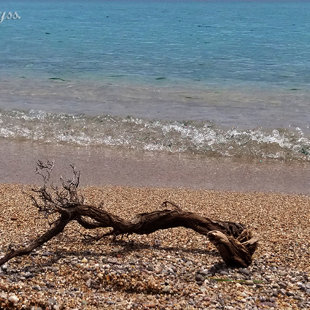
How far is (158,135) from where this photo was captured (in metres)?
11.5

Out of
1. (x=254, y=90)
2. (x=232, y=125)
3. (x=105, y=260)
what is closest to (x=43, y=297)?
(x=105, y=260)

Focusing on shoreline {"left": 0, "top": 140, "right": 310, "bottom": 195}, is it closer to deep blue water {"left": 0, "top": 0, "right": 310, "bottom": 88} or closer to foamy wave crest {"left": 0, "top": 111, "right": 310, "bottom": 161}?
foamy wave crest {"left": 0, "top": 111, "right": 310, "bottom": 161}

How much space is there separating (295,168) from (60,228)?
6135mm

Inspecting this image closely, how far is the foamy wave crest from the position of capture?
1065cm

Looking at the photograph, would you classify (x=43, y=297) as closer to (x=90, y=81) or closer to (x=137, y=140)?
(x=137, y=140)

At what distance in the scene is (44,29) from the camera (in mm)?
38156

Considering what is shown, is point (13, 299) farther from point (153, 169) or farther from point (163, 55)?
point (163, 55)

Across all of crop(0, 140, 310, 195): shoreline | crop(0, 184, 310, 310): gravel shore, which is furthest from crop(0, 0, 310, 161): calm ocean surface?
crop(0, 184, 310, 310): gravel shore

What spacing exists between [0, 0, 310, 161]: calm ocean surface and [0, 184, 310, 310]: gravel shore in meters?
5.27

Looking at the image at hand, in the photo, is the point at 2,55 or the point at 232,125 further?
the point at 2,55

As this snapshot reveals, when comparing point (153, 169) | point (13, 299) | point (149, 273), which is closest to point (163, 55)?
point (153, 169)

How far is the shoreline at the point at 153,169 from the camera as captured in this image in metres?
8.72

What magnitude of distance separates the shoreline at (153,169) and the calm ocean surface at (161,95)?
0.45 meters

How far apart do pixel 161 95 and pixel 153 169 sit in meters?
6.92
